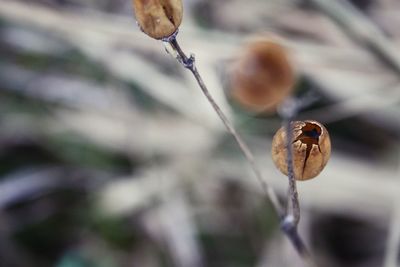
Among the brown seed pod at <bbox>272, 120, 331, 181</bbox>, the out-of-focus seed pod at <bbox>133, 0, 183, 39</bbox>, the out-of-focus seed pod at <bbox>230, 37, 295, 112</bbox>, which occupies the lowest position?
the brown seed pod at <bbox>272, 120, 331, 181</bbox>

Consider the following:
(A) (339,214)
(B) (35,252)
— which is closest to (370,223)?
(A) (339,214)

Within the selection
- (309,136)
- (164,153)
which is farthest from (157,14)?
(164,153)

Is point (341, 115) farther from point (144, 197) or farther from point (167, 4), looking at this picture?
point (167, 4)

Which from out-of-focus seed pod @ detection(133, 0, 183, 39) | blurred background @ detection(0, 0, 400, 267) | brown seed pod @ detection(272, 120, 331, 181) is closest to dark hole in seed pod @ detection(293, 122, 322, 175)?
brown seed pod @ detection(272, 120, 331, 181)

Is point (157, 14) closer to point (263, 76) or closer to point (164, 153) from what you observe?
point (263, 76)

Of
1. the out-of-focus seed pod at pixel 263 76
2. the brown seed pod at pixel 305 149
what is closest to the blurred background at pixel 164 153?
the out-of-focus seed pod at pixel 263 76

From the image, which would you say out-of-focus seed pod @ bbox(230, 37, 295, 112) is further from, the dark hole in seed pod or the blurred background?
the dark hole in seed pod
